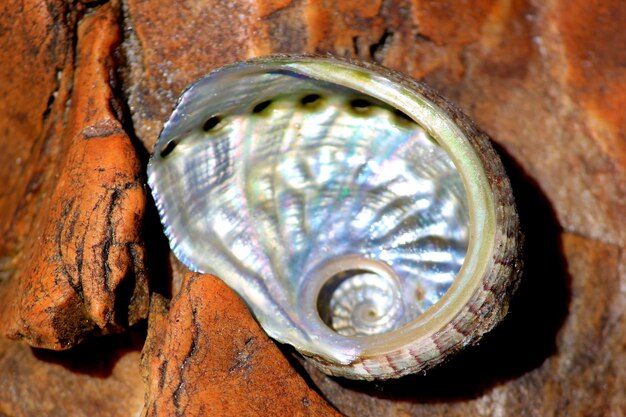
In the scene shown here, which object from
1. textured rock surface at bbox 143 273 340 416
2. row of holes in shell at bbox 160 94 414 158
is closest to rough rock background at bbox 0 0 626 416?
Answer: textured rock surface at bbox 143 273 340 416

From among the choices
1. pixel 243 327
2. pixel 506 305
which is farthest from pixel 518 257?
pixel 243 327

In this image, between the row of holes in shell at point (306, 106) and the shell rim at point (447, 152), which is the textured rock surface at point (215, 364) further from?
the row of holes in shell at point (306, 106)

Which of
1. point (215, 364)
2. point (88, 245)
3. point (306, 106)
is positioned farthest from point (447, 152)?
point (88, 245)

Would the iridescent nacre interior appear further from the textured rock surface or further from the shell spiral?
the textured rock surface

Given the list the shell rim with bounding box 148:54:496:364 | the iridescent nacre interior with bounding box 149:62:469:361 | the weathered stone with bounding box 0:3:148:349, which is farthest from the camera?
the iridescent nacre interior with bounding box 149:62:469:361

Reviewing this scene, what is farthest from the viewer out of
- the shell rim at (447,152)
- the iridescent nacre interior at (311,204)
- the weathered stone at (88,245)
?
the iridescent nacre interior at (311,204)

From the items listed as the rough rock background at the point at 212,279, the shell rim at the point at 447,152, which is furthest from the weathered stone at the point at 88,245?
the shell rim at the point at 447,152

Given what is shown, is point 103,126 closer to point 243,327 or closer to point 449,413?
point 243,327
